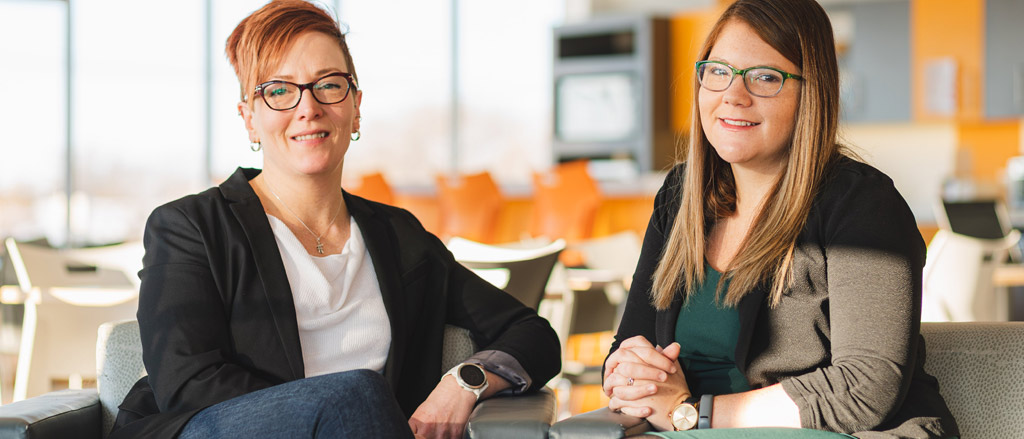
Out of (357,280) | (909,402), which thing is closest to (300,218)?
(357,280)

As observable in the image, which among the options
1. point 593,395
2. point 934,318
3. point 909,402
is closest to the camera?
point 909,402

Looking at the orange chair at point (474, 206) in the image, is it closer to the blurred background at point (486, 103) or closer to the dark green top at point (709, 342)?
the blurred background at point (486, 103)

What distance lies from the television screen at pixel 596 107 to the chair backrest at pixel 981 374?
7.20m

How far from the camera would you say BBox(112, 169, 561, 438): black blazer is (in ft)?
5.19

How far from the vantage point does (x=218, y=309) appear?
5.47ft

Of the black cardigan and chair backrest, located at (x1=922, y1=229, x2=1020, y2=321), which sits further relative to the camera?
chair backrest, located at (x1=922, y1=229, x2=1020, y2=321)

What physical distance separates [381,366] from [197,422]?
1.52ft

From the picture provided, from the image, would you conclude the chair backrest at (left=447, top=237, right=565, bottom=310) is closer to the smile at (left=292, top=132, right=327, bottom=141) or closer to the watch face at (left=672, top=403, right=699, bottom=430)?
the smile at (left=292, top=132, right=327, bottom=141)

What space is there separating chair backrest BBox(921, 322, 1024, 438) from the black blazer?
0.71 metres

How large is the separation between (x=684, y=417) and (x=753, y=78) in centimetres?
57

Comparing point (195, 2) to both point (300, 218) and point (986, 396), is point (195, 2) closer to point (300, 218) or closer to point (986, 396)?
point (300, 218)

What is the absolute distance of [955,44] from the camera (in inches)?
316

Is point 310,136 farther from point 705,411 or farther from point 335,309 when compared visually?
point 705,411

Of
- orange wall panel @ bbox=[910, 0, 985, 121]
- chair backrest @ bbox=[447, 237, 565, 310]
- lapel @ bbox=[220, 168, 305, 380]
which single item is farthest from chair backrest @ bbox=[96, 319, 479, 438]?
orange wall panel @ bbox=[910, 0, 985, 121]
